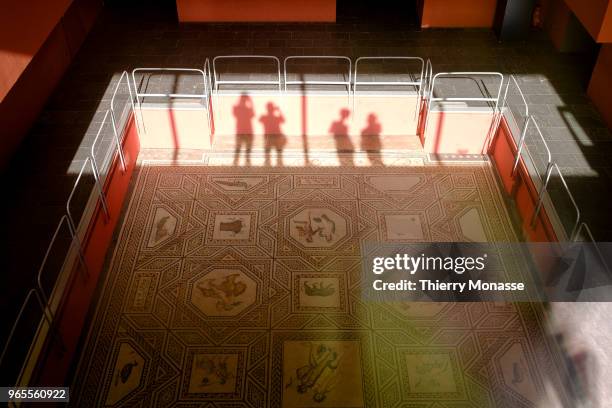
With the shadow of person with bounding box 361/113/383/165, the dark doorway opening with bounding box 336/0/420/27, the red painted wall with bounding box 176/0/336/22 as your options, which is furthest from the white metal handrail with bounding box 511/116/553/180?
the red painted wall with bounding box 176/0/336/22

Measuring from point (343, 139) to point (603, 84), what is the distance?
3.26 meters

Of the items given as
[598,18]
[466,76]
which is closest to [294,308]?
[466,76]

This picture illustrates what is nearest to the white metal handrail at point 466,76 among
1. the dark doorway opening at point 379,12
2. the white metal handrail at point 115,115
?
the dark doorway opening at point 379,12

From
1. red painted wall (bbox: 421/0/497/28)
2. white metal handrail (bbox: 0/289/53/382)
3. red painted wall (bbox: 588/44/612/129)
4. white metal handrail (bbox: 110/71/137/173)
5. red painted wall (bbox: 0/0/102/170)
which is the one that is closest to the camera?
white metal handrail (bbox: 0/289/53/382)

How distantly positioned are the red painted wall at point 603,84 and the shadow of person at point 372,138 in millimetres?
2698

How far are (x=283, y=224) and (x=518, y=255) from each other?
260 cm

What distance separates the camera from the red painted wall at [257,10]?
9203 mm

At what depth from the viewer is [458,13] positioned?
9.11 meters

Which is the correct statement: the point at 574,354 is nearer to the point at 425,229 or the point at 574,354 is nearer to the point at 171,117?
the point at 425,229

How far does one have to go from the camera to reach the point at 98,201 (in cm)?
646

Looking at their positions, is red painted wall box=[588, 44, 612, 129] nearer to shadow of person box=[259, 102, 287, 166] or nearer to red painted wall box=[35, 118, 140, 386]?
shadow of person box=[259, 102, 287, 166]

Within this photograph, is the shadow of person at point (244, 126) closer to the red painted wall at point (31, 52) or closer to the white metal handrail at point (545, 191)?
the red painted wall at point (31, 52)

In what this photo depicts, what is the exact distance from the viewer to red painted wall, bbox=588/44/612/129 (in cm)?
726

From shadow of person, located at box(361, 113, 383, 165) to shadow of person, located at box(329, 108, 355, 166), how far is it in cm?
19
